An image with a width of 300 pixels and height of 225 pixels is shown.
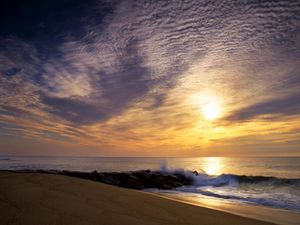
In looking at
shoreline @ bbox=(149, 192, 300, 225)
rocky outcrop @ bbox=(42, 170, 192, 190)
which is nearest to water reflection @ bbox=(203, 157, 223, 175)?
rocky outcrop @ bbox=(42, 170, 192, 190)

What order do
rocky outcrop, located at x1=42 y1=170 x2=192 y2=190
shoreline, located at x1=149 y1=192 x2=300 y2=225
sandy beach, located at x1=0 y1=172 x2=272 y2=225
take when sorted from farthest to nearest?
rocky outcrop, located at x1=42 y1=170 x2=192 y2=190 < shoreline, located at x1=149 y1=192 x2=300 y2=225 < sandy beach, located at x1=0 y1=172 x2=272 y2=225

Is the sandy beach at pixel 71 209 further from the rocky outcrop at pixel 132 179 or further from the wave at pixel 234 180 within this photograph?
the wave at pixel 234 180

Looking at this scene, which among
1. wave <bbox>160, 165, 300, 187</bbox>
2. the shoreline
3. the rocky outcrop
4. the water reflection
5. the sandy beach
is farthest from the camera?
the water reflection

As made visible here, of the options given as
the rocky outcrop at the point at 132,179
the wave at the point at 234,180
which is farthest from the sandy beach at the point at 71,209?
the wave at the point at 234,180

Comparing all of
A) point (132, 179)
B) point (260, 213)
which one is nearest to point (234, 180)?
point (132, 179)

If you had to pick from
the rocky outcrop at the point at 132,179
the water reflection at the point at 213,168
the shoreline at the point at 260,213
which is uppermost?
the water reflection at the point at 213,168

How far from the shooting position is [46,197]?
420 cm

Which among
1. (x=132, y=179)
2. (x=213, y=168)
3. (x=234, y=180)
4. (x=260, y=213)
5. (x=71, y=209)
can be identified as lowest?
(x=260, y=213)

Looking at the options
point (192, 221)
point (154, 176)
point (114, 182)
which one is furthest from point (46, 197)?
point (154, 176)

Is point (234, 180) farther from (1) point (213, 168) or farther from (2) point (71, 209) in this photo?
(1) point (213, 168)

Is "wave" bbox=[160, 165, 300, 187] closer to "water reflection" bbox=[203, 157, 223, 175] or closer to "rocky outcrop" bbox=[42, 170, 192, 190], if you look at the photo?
"rocky outcrop" bbox=[42, 170, 192, 190]

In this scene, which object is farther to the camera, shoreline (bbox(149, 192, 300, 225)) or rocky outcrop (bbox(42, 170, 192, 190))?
rocky outcrop (bbox(42, 170, 192, 190))

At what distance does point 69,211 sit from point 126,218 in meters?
0.97

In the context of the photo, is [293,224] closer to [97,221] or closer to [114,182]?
[97,221]
